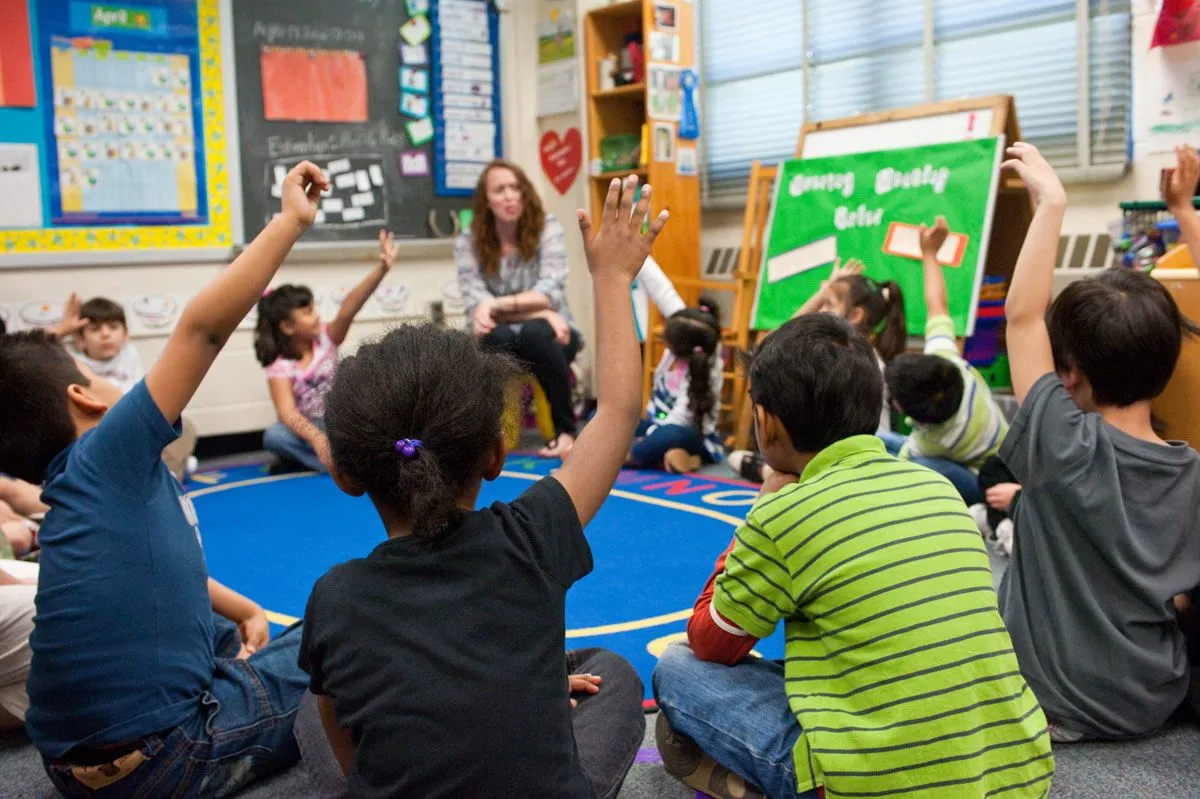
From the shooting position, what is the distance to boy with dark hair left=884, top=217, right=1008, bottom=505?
2.66 meters

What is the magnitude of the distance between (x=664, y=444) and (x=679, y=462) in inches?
3.4

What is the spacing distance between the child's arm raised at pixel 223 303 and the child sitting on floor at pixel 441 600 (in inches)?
7.9

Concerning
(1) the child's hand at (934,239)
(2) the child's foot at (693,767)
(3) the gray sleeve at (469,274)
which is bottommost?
(2) the child's foot at (693,767)

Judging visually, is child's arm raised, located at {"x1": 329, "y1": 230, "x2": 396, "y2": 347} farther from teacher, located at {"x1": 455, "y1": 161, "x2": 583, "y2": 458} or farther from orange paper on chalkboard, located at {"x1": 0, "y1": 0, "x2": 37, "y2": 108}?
orange paper on chalkboard, located at {"x1": 0, "y1": 0, "x2": 37, "y2": 108}

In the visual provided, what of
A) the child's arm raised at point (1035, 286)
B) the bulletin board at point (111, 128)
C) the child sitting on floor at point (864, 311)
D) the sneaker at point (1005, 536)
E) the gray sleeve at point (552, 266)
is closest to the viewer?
the child's arm raised at point (1035, 286)

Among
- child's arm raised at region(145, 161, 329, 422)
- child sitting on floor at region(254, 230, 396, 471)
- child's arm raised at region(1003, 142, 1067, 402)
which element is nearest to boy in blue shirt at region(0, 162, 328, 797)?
child's arm raised at region(145, 161, 329, 422)

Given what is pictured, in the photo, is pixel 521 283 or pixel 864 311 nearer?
pixel 864 311

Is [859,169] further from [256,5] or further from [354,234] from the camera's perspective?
[256,5]

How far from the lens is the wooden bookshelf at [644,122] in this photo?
4695mm

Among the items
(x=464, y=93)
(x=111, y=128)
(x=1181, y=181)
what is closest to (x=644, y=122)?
(x=464, y=93)

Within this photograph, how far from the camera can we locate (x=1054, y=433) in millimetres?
1500

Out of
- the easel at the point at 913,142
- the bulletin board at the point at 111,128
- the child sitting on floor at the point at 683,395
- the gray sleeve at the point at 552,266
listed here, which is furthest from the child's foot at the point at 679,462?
the bulletin board at the point at 111,128

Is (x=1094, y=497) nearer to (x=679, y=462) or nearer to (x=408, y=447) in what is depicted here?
(x=408, y=447)

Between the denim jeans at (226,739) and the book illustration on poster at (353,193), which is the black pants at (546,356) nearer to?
the book illustration on poster at (353,193)
